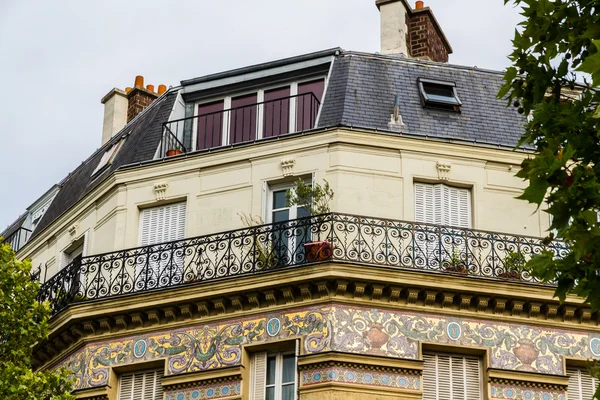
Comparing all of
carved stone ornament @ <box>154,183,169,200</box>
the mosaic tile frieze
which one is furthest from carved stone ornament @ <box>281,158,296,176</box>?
the mosaic tile frieze

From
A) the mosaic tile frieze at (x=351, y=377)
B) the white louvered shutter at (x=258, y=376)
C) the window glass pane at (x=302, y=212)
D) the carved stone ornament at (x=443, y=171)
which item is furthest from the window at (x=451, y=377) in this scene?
the carved stone ornament at (x=443, y=171)

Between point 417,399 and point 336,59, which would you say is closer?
point 417,399

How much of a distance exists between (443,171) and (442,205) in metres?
0.50

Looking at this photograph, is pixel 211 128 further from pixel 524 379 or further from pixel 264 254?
pixel 524 379

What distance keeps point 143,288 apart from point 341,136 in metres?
3.55

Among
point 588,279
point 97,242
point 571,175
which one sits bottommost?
point 588,279

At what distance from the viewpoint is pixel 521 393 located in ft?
59.5

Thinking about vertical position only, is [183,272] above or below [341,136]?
below

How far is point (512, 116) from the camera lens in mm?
21016

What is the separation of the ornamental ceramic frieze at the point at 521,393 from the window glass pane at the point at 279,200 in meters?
4.02

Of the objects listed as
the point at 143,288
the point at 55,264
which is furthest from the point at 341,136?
the point at 55,264

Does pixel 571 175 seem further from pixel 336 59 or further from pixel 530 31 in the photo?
pixel 336 59

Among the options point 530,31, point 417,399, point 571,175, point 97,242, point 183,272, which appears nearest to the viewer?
point 571,175

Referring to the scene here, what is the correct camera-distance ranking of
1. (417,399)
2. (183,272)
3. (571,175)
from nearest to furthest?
1. (571,175)
2. (417,399)
3. (183,272)
